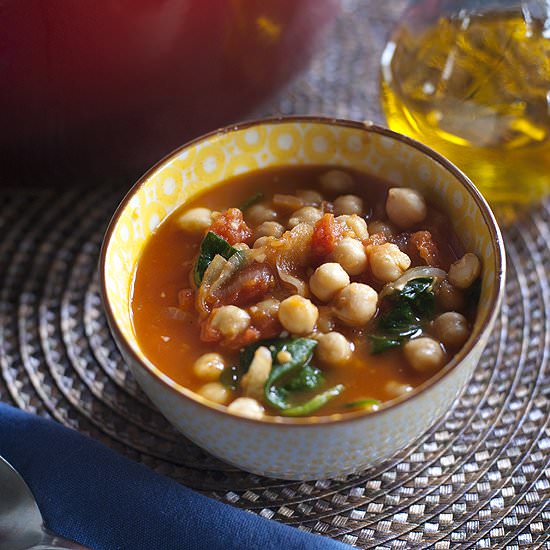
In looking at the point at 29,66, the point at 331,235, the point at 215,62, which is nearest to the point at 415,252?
the point at 331,235

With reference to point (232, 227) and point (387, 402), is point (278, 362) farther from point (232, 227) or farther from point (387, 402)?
point (232, 227)

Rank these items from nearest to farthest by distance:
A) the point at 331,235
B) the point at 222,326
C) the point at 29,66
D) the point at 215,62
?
the point at 222,326 < the point at 331,235 < the point at 29,66 < the point at 215,62

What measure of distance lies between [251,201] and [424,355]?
0.68m

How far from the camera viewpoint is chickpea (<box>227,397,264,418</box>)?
64.9 inches

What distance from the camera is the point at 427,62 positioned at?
8.64ft

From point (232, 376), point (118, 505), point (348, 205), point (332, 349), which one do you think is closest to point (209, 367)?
point (232, 376)

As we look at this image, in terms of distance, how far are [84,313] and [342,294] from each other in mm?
900

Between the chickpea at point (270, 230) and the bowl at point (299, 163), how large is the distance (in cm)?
24

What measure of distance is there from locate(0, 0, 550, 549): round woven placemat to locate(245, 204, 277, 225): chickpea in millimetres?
549

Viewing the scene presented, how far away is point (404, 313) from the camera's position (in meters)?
1.87

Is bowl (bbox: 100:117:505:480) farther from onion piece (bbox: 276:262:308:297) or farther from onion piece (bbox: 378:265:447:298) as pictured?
onion piece (bbox: 276:262:308:297)

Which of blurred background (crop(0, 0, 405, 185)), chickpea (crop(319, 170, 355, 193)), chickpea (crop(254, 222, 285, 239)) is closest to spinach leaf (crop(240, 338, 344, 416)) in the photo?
chickpea (crop(254, 222, 285, 239))

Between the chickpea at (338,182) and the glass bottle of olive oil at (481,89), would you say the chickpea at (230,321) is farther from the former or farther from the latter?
the glass bottle of olive oil at (481,89)

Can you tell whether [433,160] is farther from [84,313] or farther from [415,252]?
[84,313]
